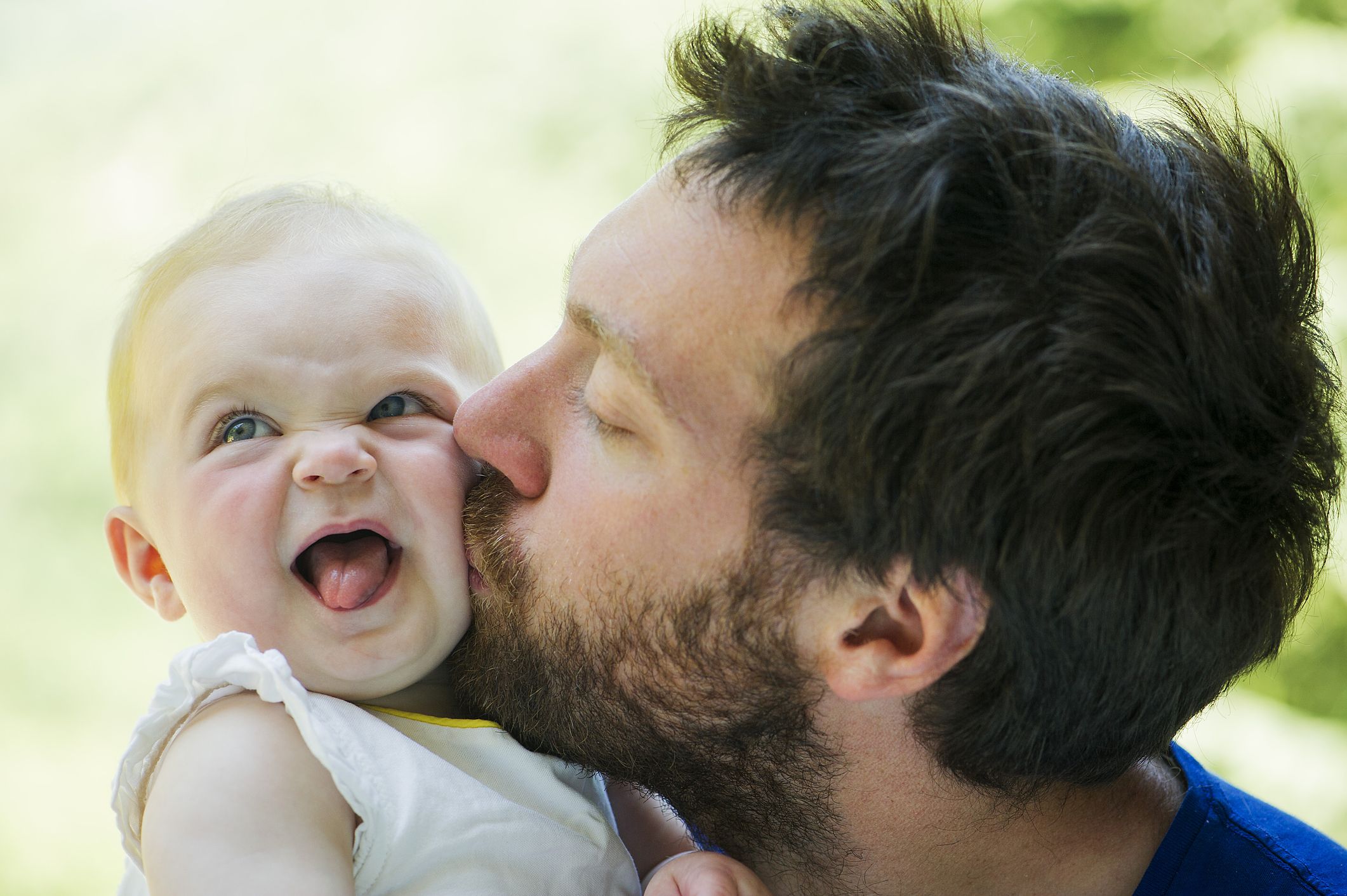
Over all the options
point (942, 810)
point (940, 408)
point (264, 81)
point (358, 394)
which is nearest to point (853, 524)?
point (940, 408)

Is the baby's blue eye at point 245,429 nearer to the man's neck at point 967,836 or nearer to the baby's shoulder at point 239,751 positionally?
the baby's shoulder at point 239,751

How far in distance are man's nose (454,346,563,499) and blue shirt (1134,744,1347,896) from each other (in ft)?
2.89

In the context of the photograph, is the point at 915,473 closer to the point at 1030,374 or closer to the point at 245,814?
the point at 1030,374

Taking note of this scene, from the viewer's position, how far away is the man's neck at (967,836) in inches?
56.2

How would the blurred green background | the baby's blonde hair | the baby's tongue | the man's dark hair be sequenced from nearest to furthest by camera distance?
the man's dark hair < the baby's tongue < the baby's blonde hair < the blurred green background

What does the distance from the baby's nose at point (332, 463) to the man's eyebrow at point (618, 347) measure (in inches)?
11.1

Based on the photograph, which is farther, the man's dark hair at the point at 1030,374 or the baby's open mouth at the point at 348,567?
the baby's open mouth at the point at 348,567

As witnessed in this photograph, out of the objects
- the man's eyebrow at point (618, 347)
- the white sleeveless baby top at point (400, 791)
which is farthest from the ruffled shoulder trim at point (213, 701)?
the man's eyebrow at point (618, 347)

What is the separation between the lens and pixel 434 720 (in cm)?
131

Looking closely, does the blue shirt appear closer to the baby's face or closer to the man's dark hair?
the man's dark hair

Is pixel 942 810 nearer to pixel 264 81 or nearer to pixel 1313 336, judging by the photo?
pixel 1313 336

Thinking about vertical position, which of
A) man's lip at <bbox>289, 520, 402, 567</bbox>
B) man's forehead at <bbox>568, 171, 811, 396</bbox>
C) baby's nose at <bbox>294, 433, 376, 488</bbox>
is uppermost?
man's forehead at <bbox>568, 171, 811, 396</bbox>

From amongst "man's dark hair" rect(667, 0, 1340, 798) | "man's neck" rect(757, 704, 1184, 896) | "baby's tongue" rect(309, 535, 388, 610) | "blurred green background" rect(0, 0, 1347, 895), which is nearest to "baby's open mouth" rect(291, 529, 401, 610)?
"baby's tongue" rect(309, 535, 388, 610)

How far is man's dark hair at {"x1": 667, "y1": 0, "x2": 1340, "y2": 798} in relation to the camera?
1.17 meters
